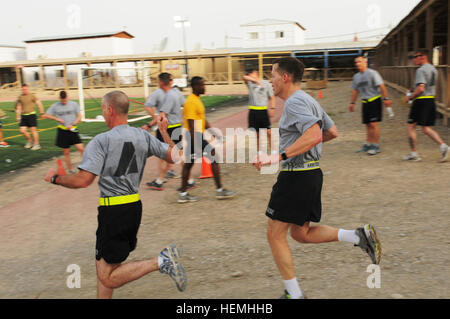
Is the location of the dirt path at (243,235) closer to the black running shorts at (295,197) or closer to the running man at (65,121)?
the black running shorts at (295,197)

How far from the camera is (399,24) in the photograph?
66.9 feet

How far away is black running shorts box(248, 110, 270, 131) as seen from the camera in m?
9.43

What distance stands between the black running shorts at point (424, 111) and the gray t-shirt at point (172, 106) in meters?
4.50

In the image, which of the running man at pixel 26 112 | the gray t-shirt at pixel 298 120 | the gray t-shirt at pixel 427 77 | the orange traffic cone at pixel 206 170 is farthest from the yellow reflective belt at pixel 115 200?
the running man at pixel 26 112

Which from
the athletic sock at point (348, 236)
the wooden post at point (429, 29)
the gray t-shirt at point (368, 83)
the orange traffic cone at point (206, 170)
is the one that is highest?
the wooden post at point (429, 29)

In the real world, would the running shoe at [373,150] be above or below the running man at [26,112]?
below

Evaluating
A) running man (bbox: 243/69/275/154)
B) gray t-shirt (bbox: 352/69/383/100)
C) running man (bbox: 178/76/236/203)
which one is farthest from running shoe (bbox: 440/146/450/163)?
running man (bbox: 178/76/236/203)

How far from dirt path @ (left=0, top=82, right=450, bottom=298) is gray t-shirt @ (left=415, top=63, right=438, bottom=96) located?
139 centimetres

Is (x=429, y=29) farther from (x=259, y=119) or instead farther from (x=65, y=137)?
(x=65, y=137)

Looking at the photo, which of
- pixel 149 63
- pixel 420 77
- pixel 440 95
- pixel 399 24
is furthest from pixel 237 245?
pixel 149 63

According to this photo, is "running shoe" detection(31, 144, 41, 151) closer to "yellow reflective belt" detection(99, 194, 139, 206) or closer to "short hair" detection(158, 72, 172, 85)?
"short hair" detection(158, 72, 172, 85)

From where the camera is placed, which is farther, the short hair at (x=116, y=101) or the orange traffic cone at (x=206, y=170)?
the orange traffic cone at (x=206, y=170)

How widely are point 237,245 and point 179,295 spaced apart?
1.29 meters

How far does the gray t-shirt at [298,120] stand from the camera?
3299 mm
